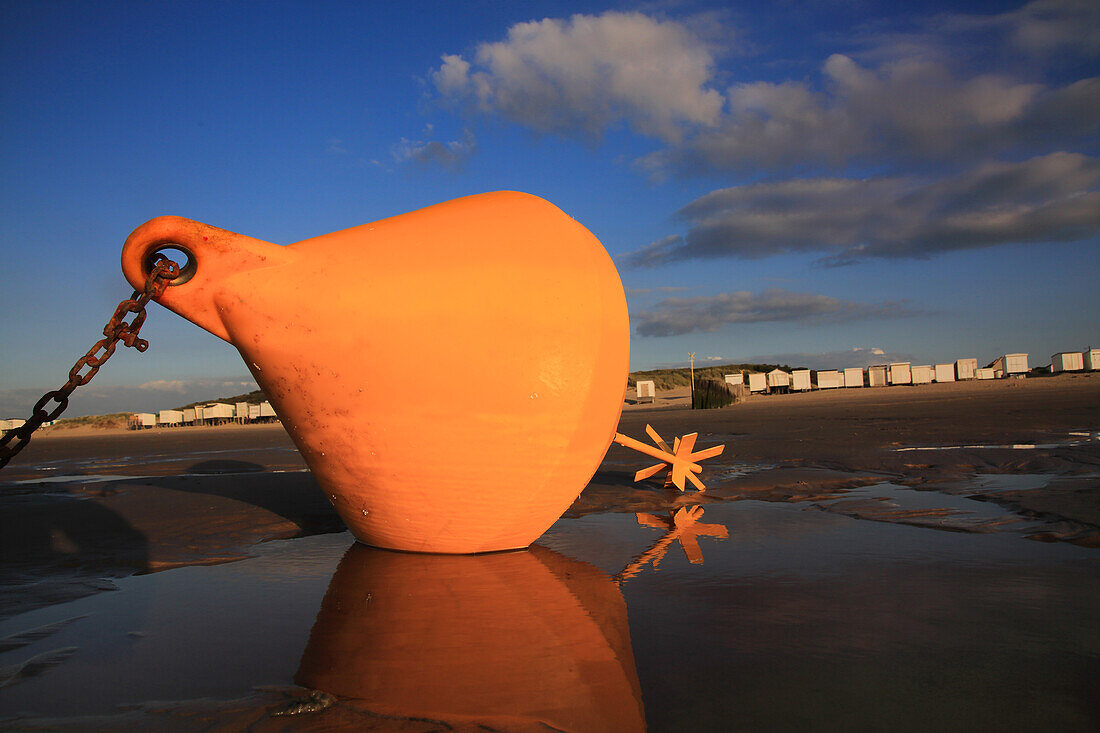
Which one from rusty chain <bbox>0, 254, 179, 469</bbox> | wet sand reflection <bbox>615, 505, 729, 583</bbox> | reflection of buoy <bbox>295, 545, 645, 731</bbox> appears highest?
rusty chain <bbox>0, 254, 179, 469</bbox>

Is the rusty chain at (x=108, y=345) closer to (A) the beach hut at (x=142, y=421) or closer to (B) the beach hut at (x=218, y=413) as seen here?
(B) the beach hut at (x=218, y=413)

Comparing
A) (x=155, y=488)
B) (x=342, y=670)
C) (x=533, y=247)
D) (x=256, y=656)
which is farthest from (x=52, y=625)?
(x=155, y=488)

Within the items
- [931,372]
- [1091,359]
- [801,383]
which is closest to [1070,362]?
[1091,359]

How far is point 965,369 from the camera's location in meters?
45.8

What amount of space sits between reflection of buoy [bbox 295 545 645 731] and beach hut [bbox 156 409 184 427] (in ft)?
222

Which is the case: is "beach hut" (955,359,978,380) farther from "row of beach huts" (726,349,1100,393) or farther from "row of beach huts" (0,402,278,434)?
"row of beach huts" (0,402,278,434)

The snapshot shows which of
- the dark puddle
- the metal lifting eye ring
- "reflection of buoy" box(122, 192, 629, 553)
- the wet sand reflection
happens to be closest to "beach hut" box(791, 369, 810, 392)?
the wet sand reflection

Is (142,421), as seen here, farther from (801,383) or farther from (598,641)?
(598,641)

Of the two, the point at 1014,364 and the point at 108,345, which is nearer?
the point at 108,345

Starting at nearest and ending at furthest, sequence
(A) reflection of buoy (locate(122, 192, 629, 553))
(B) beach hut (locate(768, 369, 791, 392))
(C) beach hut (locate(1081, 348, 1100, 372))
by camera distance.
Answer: (A) reflection of buoy (locate(122, 192, 629, 553)) < (C) beach hut (locate(1081, 348, 1100, 372)) < (B) beach hut (locate(768, 369, 791, 392))

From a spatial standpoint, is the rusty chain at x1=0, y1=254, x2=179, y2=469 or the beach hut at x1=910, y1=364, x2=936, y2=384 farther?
the beach hut at x1=910, y1=364, x2=936, y2=384

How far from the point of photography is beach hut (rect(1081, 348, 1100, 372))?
41781 mm

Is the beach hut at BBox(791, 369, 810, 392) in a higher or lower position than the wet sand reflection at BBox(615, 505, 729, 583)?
higher

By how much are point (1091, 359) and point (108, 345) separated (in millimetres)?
53692
